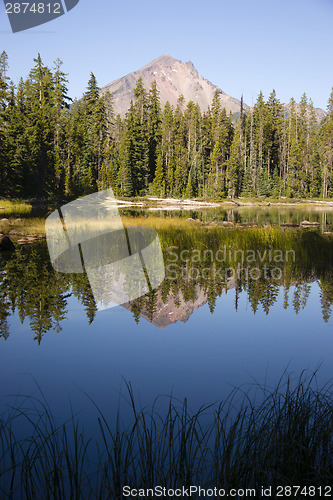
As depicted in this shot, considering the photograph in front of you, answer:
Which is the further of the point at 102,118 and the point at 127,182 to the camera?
the point at 102,118

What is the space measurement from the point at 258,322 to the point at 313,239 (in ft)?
37.8

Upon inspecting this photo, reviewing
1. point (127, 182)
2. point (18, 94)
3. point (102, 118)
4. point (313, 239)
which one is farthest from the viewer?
point (102, 118)

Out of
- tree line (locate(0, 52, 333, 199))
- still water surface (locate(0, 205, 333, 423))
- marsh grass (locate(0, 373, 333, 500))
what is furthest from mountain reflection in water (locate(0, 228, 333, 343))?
tree line (locate(0, 52, 333, 199))

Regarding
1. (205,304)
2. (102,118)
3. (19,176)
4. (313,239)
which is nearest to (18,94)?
(19,176)

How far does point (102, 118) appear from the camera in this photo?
63.2 meters

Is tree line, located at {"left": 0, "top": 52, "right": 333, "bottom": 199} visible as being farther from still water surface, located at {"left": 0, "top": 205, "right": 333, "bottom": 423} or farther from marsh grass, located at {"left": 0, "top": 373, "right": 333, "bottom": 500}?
marsh grass, located at {"left": 0, "top": 373, "right": 333, "bottom": 500}

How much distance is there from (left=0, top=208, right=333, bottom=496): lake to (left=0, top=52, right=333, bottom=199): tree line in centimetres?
3125

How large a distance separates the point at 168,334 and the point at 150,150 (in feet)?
217

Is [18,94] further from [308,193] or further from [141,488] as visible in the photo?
[141,488]

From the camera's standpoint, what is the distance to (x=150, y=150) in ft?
233

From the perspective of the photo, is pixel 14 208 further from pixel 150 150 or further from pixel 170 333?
pixel 150 150

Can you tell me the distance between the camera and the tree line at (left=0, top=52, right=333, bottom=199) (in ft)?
141

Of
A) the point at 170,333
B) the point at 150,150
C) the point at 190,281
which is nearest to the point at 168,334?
the point at 170,333

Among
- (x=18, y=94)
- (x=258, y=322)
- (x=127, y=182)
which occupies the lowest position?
(x=258, y=322)
